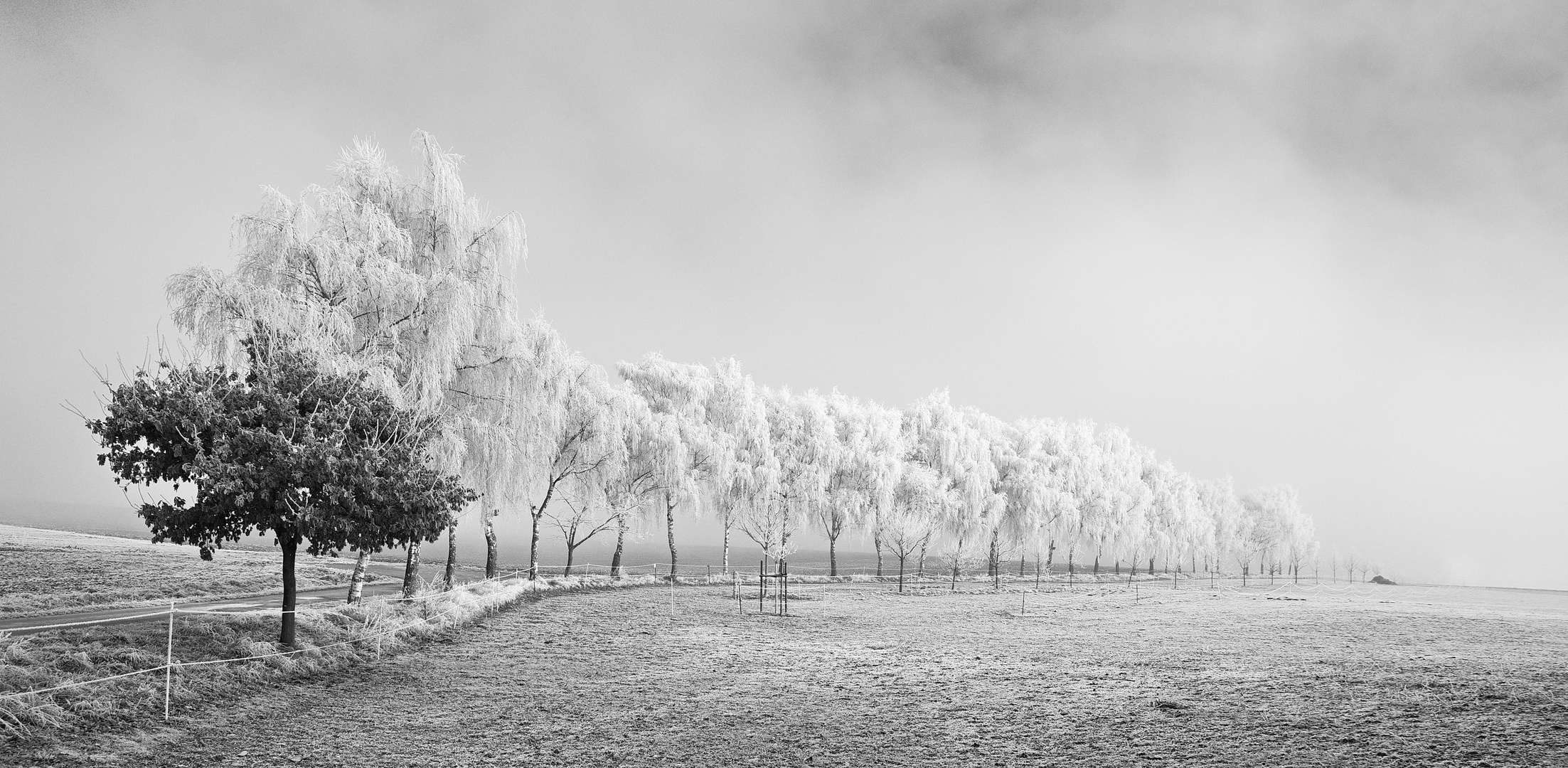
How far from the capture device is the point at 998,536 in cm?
6625

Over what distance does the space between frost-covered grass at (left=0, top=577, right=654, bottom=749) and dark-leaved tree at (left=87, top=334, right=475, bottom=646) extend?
47.8 inches

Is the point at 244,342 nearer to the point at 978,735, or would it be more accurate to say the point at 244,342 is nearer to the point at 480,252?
the point at 480,252

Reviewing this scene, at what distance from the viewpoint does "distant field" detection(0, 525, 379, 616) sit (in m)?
25.6

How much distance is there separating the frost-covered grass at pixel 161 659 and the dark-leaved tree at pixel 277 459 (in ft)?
3.98

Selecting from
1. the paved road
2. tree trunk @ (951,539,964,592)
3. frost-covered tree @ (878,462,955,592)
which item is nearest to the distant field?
the paved road

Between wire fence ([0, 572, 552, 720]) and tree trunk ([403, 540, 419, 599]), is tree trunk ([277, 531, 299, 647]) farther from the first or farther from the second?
tree trunk ([403, 540, 419, 599])

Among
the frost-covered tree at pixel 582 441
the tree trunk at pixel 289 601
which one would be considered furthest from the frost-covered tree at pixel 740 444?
the tree trunk at pixel 289 601

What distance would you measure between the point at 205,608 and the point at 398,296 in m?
11.1

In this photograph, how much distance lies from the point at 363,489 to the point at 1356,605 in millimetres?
51798

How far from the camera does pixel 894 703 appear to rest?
14.3 meters

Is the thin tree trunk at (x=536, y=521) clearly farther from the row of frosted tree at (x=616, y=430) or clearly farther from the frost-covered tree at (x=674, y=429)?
the frost-covered tree at (x=674, y=429)

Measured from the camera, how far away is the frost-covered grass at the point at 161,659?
10.6 metres

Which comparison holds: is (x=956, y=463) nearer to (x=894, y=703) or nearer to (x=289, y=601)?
(x=894, y=703)

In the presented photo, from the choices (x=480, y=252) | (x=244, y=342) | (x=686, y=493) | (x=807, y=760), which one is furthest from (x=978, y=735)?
(x=686, y=493)
